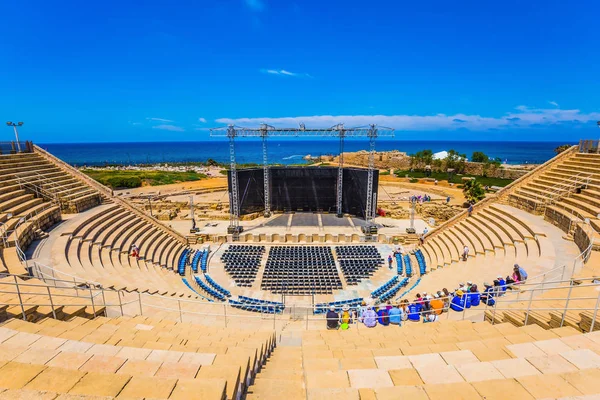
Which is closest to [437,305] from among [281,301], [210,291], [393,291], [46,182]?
[393,291]

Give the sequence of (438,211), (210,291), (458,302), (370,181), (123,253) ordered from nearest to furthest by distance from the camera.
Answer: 1. (458,302)
2. (210,291)
3. (123,253)
4. (370,181)
5. (438,211)

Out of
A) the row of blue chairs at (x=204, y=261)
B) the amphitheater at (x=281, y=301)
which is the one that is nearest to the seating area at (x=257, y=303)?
the amphitheater at (x=281, y=301)

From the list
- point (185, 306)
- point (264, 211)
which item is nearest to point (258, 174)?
point (264, 211)

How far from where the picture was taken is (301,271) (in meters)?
19.1

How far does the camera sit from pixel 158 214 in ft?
102

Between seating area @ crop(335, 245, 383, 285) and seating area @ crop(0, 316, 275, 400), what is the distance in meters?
11.1

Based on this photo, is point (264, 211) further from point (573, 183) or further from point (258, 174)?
point (573, 183)

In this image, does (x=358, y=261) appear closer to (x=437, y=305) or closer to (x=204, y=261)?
(x=437, y=305)

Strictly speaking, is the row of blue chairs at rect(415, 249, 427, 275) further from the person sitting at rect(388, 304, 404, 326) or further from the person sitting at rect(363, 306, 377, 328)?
the person sitting at rect(363, 306, 377, 328)

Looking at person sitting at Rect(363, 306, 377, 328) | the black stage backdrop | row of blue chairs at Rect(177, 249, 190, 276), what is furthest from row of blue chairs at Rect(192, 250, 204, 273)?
person sitting at Rect(363, 306, 377, 328)

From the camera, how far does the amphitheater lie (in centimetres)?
434

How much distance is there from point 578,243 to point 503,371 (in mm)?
12826

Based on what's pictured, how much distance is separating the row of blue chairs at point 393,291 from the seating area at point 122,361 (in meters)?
9.34

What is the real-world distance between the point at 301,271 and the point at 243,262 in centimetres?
437
